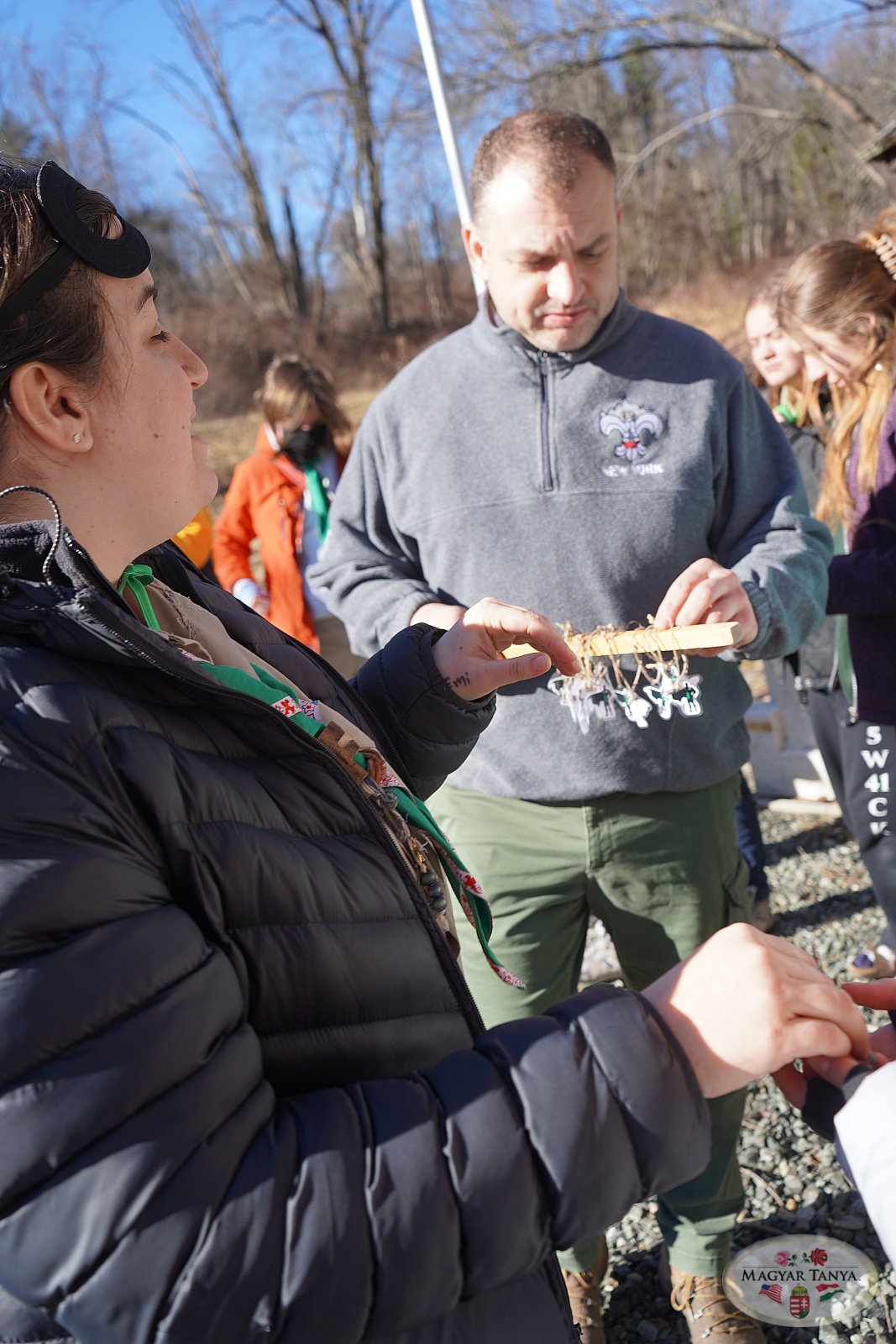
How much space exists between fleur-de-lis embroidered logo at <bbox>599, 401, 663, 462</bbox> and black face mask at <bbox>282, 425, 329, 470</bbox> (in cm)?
305

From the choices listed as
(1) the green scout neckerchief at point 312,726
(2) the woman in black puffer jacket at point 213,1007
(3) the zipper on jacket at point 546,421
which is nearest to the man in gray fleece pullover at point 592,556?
(3) the zipper on jacket at point 546,421

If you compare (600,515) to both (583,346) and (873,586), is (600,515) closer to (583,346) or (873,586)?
(583,346)

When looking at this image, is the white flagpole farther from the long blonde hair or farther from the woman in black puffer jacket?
the woman in black puffer jacket

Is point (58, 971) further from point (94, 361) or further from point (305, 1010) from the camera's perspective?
point (94, 361)

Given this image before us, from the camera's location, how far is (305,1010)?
42.7 inches

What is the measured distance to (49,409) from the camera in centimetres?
117

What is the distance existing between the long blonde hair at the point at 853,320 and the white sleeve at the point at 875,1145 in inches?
91.6

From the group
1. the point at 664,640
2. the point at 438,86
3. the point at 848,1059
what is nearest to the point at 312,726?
the point at 848,1059

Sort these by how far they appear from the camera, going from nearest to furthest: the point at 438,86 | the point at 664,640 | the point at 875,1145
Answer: the point at 875,1145
the point at 664,640
the point at 438,86

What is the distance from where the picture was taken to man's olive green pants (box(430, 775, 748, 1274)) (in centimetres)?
239

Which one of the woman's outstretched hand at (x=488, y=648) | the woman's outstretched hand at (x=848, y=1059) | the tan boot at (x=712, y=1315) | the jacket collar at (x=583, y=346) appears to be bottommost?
the tan boot at (x=712, y=1315)

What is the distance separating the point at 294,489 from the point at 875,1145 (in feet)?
15.2

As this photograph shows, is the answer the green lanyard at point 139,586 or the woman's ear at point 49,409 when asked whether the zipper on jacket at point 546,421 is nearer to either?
the green lanyard at point 139,586

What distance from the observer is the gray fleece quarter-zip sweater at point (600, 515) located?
2363 mm
